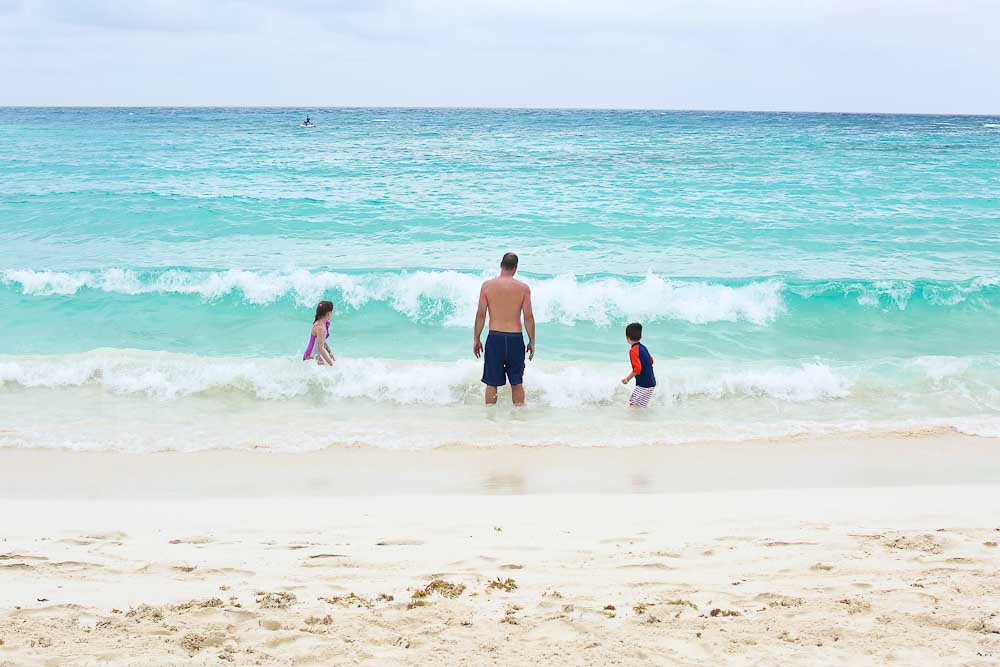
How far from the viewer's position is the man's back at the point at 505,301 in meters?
7.48

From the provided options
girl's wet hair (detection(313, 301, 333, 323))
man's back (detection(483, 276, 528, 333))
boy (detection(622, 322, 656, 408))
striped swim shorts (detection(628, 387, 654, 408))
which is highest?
man's back (detection(483, 276, 528, 333))

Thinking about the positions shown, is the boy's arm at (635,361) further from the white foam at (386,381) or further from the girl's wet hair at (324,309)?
the girl's wet hair at (324,309)

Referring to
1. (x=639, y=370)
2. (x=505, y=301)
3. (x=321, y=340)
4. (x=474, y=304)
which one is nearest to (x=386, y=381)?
(x=321, y=340)

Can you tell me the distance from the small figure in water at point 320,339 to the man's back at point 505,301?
1991 millimetres

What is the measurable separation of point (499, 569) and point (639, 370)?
3.98 meters

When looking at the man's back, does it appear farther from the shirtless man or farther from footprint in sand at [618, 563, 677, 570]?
footprint in sand at [618, 563, 677, 570]

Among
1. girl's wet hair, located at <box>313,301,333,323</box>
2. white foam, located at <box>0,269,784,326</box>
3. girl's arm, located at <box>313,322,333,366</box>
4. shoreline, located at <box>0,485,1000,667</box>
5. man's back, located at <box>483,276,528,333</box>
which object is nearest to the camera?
shoreline, located at <box>0,485,1000,667</box>

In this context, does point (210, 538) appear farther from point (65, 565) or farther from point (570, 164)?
point (570, 164)

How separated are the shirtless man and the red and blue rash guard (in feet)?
3.40

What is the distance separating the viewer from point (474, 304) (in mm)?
11984

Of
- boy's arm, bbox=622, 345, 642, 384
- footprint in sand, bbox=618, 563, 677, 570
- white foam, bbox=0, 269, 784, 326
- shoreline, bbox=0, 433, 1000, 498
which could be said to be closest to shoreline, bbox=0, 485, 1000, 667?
footprint in sand, bbox=618, 563, 677, 570

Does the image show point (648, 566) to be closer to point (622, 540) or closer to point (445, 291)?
point (622, 540)

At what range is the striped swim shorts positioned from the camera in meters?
7.71

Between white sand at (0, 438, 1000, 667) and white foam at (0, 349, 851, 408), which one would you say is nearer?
white sand at (0, 438, 1000, 667)
